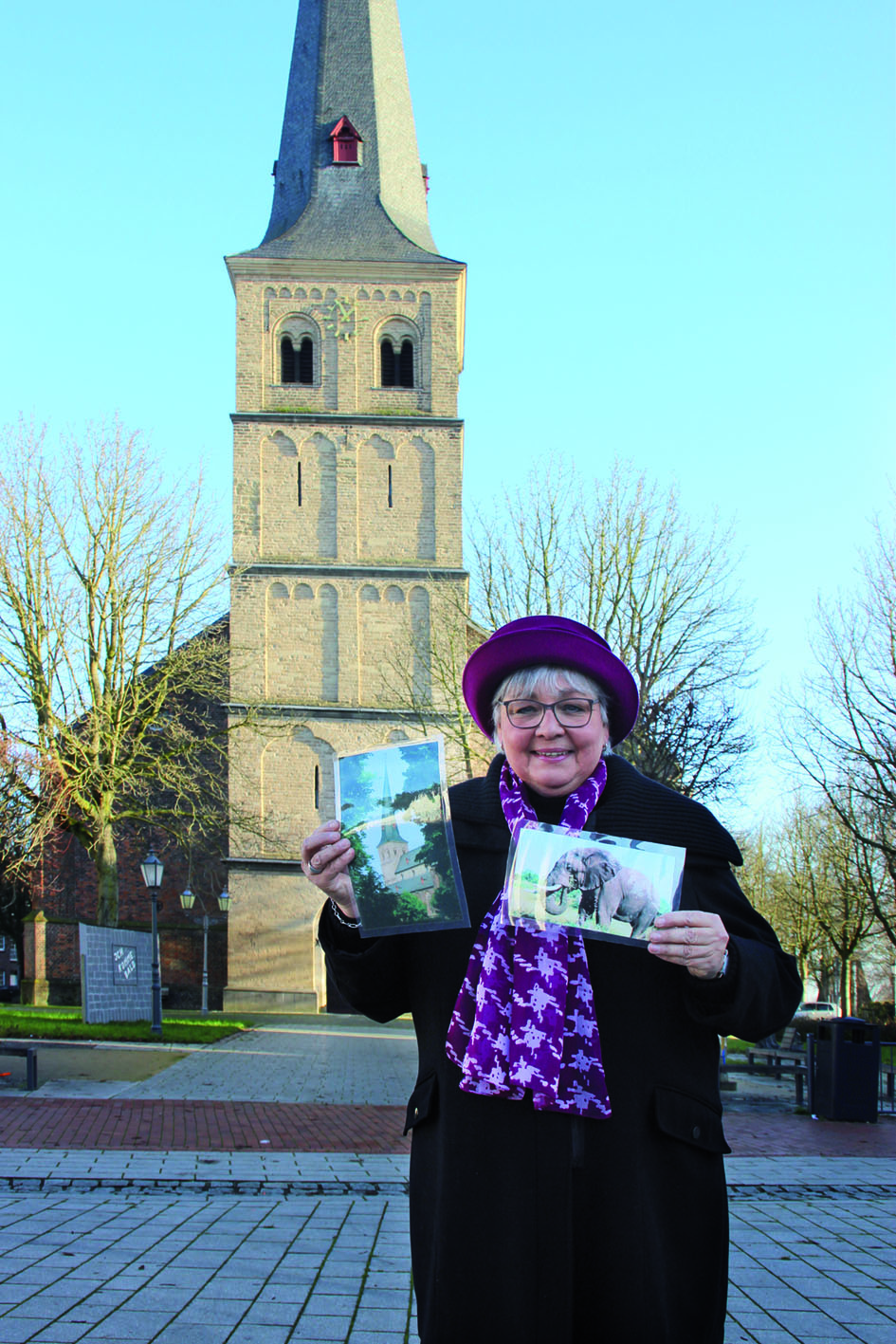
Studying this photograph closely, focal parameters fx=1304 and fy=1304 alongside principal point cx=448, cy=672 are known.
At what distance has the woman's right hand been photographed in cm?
276

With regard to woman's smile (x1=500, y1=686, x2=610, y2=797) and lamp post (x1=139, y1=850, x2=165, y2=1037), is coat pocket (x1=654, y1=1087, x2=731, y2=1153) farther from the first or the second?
lamp post (x1=139, y1=850, x2=165, y2=1037)

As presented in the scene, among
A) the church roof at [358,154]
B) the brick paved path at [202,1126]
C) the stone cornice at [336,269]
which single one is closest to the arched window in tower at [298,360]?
the stone cornice at [336,269]

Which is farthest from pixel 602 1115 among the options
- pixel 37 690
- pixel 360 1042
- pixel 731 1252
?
pixel 37 690

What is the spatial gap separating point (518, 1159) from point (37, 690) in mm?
24505

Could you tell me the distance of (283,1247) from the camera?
19.2 feet

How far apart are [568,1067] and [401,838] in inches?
22.7

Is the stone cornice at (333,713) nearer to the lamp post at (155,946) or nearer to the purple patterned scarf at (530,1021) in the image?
the lamp post at (155,946)

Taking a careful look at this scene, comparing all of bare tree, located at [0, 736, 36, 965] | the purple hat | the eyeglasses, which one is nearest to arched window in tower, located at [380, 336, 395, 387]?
bare tree, located at [0, 736, 36, 965]

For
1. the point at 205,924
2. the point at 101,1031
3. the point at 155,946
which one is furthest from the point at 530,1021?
the point at 205,924

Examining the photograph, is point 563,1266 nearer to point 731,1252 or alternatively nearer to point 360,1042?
point 731,1252

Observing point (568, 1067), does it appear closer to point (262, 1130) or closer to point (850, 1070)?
point (262, 1130)

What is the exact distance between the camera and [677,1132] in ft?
8.67

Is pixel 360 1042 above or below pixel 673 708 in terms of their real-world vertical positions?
below

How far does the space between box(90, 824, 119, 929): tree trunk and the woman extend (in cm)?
2296
